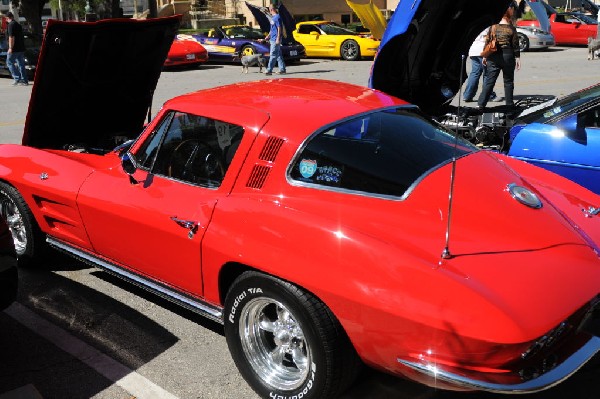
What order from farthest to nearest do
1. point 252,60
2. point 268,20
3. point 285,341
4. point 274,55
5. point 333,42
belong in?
point 333,42, point 268,20, point 252,60, point 274,55, point 285,341

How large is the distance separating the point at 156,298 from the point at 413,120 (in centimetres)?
203

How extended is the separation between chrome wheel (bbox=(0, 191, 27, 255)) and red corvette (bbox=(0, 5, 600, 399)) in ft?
0.39

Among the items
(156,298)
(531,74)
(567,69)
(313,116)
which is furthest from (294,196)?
(567,69)

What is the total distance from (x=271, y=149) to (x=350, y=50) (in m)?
17.3

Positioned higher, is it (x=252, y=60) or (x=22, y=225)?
(x=252, y=60)

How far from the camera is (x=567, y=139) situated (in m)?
4.75

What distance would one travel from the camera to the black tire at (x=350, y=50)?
19672mm

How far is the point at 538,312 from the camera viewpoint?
2400mm

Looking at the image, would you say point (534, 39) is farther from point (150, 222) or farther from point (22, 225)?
point (150, 222)

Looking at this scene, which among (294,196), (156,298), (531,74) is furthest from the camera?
(531,74)

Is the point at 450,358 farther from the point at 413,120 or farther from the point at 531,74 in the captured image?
the point at 531,74

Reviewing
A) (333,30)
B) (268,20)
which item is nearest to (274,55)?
(268,20)

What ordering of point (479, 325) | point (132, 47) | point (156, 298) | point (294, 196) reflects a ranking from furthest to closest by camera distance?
point (132, 47) < point (156, 298) < point (294, 196) < point (479, 325)

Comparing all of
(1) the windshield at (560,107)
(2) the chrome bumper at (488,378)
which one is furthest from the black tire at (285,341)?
(1) the windshield at (560,107)
